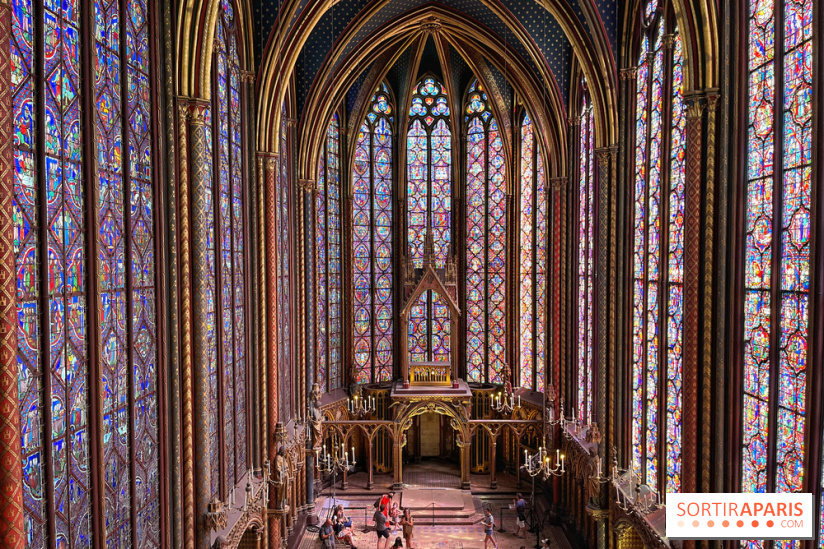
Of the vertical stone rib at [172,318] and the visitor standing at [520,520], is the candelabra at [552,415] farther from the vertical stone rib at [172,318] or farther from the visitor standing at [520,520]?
the vertical stone rib at [172,318]

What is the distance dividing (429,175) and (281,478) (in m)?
13.9

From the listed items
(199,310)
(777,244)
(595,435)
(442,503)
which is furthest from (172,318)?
(442,503)

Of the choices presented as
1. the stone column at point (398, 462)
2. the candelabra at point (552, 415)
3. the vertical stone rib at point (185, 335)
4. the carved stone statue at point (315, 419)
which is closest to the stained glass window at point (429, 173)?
the stone column at point (398, 462)

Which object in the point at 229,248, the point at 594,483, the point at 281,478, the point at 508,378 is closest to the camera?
the point at 229,248

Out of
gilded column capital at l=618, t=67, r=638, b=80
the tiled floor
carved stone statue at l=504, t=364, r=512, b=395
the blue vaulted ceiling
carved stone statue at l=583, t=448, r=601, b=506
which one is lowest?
the tiled floor

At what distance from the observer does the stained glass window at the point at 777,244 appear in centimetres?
795

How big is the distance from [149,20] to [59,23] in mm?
2581

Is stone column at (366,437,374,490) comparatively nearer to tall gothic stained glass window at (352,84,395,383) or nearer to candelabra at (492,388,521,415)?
tall gothic stained glass window at (352,84,395,383)

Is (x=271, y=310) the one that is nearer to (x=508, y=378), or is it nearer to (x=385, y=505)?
(x=385, y=505)

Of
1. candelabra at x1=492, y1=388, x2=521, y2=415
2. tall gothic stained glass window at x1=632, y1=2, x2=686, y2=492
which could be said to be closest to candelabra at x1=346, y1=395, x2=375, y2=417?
candelabra at x1=492, y1=388, x2=521, y2=415

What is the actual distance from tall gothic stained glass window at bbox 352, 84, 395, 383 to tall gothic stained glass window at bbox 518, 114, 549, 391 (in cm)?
526

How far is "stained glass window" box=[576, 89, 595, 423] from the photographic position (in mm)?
17625

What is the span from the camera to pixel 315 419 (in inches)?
784

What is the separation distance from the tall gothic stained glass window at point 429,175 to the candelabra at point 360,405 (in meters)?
3.70
